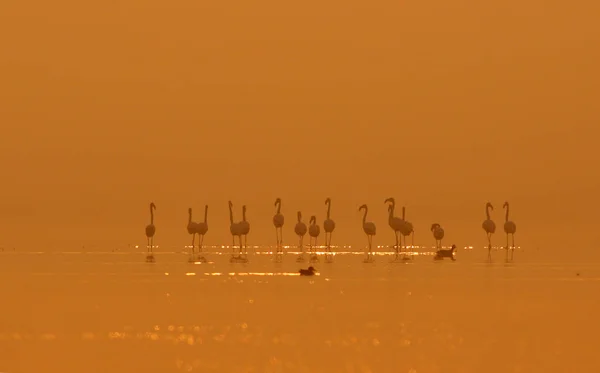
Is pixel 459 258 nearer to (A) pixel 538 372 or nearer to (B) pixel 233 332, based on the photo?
(B) pixel 233 332

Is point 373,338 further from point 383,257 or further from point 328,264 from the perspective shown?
point 383,257

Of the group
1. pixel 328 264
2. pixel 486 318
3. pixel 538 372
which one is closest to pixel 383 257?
pixel 328 264

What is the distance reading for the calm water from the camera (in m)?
17.5

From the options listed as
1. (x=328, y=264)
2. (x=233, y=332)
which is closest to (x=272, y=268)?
(x=328, y=264)

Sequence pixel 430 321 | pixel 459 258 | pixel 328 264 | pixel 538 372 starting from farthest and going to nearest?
pixel 459 258, pixel 328 264, pixel 430 321, pixel 538 372

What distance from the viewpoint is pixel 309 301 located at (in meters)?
26.2

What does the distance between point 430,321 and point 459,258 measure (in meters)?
23.0

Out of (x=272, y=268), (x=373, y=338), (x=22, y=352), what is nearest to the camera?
(x=22, y=352)

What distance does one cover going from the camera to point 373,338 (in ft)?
65.6

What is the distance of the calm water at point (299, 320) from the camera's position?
1755 centimetres

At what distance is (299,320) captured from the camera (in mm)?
22484

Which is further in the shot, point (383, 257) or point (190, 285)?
point (383, 257)

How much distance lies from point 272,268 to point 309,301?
11958mm

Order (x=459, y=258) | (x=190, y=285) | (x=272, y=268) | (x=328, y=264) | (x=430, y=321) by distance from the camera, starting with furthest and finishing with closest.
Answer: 1. (x=459, y=258)
2. (x=328, y=264)
3. (x=272, y=268)
4. (x=190, y=285)
5. (x=430, y=321)
